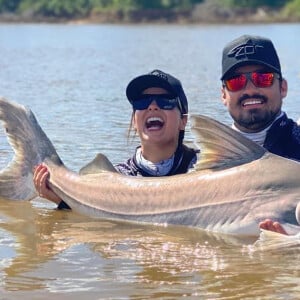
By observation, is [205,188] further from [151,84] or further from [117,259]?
[151,84]

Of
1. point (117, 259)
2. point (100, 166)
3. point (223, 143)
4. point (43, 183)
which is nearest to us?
point (117, 259)

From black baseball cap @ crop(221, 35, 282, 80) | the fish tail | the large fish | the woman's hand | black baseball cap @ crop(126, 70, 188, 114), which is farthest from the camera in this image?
the fish tail

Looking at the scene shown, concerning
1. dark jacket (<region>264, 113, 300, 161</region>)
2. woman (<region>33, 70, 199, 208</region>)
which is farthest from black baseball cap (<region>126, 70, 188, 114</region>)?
dark jacket (<region>264, 113, 300, 161</region>)

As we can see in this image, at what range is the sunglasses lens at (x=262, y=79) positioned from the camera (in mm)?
6852

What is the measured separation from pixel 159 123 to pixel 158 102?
0.51ft

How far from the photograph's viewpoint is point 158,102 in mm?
7148

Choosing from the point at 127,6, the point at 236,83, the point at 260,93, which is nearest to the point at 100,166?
the point at 236,83

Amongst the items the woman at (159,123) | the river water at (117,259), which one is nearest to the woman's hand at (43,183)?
the river water at (117,259)

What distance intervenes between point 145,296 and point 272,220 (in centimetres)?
119

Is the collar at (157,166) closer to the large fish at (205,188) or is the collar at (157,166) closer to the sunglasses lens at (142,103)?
the large fish at (205,188)

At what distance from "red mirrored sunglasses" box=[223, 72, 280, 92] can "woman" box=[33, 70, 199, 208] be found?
1.56 feet

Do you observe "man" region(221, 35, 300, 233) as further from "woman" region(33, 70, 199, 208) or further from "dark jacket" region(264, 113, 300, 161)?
"woman" region(33, 70, 199, 208)

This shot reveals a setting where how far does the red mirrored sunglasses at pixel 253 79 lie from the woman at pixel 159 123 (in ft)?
1.56

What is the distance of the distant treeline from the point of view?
8344cm
